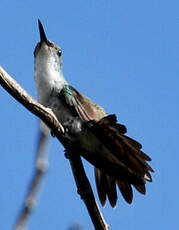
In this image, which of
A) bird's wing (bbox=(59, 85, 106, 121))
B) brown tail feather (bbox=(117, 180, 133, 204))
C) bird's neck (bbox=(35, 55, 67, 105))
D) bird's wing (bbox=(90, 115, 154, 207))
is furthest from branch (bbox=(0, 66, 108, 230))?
bird's neck (bbox=(35, 55, 67, 105))

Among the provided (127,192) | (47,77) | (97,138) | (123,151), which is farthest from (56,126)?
(47,77)

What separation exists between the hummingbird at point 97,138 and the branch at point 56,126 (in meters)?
0.46

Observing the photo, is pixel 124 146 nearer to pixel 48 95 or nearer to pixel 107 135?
pixel 107 135

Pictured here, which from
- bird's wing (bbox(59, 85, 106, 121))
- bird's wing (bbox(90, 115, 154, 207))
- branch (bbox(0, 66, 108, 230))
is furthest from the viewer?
bird's wing (bbox(59, 85, 106, 121))

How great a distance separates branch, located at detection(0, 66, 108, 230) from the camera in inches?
150

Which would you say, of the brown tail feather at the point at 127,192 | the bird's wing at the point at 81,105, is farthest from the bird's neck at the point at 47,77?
the brown tail feather at the point at 127,192

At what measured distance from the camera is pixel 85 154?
5086 mm

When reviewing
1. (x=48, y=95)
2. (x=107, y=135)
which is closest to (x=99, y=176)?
(x=107, y=135)

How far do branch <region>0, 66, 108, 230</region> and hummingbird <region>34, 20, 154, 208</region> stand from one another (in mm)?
456

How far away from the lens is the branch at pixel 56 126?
3.81 meters

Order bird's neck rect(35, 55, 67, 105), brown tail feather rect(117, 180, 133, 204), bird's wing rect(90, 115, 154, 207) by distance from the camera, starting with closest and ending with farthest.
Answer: bird's wing rect(90, 115, 154, 207), brown tail feather rect(117, 180, 133, 204), bird's neck rect(35, 55, 67, 105)

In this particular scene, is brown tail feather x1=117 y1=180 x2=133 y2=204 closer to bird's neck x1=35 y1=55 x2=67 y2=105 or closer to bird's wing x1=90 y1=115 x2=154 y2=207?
bird's wing x1=90 y1=115 x2=154 y2=207

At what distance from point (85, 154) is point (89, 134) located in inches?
10.0

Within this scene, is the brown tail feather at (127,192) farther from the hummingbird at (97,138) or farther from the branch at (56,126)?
the branch at (56,126)
